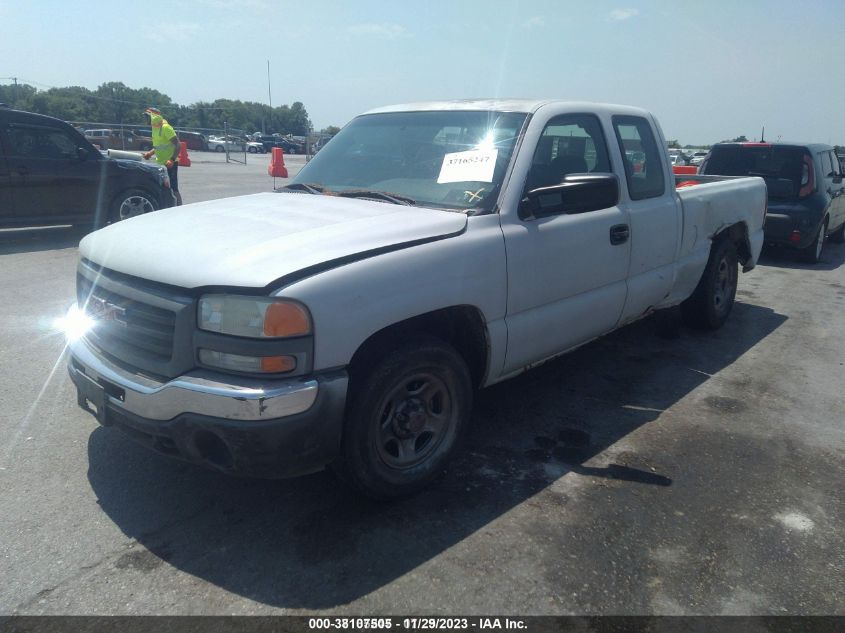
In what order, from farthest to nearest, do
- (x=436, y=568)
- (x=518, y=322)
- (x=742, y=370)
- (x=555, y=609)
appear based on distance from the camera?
(x=742, y=370), (x=518, y=322), (x=436, y=568), (x=555, y=609)

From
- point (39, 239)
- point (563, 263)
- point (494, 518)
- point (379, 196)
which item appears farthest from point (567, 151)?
point (39, 239)

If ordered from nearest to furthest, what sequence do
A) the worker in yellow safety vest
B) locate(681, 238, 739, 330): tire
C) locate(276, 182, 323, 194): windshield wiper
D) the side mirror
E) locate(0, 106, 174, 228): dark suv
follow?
the side mirror → locate(276, 182, 323, 194): windshield wiper → locate(681, 238, 739, 330): tire → locate(0, 106, 174, 228): dark suv → the worker in yellow safety vest

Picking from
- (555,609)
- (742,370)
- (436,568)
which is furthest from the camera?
(742,370)

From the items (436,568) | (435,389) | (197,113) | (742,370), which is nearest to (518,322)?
(435,389)

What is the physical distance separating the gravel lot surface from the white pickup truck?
15.8 inches

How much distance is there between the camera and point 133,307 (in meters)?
2.90

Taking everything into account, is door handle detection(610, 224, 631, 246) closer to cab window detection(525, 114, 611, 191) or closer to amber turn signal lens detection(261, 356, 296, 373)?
cab window detection(525, 114, 611, 191)

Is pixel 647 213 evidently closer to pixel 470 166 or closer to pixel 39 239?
pixel 470 166

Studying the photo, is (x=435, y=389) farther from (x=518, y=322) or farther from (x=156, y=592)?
(x=156, y=592)

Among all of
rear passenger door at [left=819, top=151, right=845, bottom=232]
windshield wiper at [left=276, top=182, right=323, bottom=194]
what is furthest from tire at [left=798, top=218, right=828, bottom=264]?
windshield wiper at [left=276, top=182, right=323, bottom=194]

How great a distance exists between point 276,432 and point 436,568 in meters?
0.88

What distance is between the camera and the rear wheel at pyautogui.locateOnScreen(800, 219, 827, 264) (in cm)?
968

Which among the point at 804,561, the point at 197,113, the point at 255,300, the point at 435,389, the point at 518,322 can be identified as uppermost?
the point at 197,113

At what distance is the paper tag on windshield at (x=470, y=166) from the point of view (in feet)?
11.8
